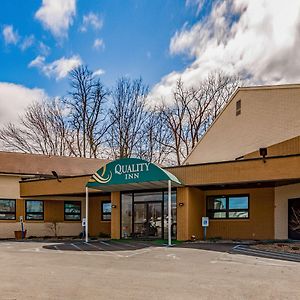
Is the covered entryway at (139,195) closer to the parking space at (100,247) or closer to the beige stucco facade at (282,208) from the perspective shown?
the parking space at (100,247)

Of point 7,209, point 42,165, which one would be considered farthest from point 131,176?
point 42,165

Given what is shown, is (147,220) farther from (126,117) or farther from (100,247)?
(126,117)

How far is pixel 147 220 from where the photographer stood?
A: 20.7 metres

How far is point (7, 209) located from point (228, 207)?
1369 cm

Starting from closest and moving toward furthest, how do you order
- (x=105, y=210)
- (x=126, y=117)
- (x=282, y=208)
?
(x=282, y=208), (x=105, y=210), (x=126, y=117)

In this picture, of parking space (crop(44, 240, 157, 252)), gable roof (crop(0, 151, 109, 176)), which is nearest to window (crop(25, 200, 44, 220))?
gable roof (crop(0, 151, 109, 176))

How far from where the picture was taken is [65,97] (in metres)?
40.5

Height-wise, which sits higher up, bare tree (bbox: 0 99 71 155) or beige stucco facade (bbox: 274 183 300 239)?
bare tree (bbox: 0 99 71 155)

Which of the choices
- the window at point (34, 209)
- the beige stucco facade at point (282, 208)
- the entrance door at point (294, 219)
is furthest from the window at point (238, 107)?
the window at point (34, 209)

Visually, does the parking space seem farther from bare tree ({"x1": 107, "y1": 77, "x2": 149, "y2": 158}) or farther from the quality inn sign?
bare tree ({"x1": 107, "y1": 77, "x2": 149, "y2": 158})

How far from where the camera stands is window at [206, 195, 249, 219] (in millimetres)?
20609

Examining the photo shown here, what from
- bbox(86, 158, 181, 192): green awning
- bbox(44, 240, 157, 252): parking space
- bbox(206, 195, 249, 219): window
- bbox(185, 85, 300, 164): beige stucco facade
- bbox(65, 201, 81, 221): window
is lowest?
bbox(44, 240, 157, 252): parking space

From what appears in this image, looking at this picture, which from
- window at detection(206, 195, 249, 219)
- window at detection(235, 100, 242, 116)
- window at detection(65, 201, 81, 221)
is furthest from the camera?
window at detection(65, 201, 81, 221)

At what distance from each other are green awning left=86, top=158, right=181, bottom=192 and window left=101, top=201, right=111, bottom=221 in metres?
6.12
